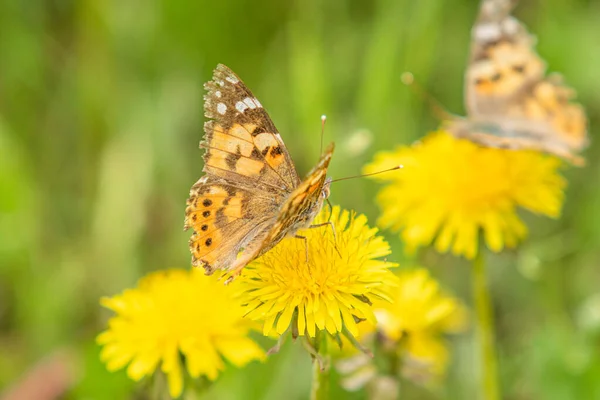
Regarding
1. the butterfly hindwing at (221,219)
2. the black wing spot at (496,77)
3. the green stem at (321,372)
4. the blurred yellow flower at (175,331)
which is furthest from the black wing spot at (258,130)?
the black wing spot at (496,77)

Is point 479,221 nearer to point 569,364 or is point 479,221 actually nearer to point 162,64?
point 569,364

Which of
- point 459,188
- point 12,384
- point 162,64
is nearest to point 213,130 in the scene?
point 459,188

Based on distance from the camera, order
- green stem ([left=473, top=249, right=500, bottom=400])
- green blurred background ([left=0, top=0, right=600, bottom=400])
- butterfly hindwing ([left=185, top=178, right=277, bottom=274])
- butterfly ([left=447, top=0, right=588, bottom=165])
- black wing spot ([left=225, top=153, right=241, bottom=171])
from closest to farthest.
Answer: butterfly hindwing ([left=185, top=178, right=277, bottom=274]) → black wing spot ([left=225, top=153, right=241, bottom=171]) → green stem ([left=473, top=249, right=500, bottom=400]) → butterfly ([left=447, top=0, right=588, bottom=165]) → green blurred background ([left=0, top=0, right=600, bottom=400])

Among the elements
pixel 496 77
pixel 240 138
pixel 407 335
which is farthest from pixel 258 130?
pixel 496 77

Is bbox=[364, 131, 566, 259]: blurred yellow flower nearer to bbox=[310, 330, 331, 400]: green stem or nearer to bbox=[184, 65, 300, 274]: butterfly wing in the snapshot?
bbox=[184, 65, 300, 274]: butterfly wing

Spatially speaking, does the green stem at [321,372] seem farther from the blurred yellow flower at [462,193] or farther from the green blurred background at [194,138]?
the green blurred background at [194,138]

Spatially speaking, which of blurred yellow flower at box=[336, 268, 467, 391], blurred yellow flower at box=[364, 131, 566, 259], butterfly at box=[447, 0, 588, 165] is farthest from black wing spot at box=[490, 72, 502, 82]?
blurred yellow flower at box=[336, 268, 467, 391]
